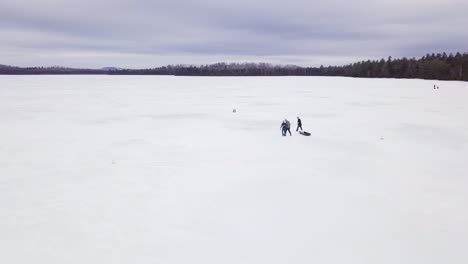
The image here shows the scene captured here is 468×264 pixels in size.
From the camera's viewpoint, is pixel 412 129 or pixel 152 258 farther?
pixel 412 129

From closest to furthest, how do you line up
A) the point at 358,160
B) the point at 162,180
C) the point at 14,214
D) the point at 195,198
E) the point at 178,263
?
1. the point at 178,263
2. the point at 14,214
3. the point at 195,198
4. the point at 162,180
5. the point at 358,160

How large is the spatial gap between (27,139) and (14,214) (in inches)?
337

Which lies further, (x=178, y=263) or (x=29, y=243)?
(x=29, y=243)

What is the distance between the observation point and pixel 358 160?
37.9 feet

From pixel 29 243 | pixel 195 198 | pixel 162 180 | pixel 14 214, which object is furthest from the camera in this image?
pixel 162 180

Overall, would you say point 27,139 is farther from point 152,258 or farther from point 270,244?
point 270,244

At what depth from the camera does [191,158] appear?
11.9 metres

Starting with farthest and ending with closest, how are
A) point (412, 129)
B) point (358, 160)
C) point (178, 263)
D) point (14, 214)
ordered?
point (412, 129) < point (358, 160) < point (14, 214) < point (178, 263)

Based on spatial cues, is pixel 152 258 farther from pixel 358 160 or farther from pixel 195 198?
pixel 358 160

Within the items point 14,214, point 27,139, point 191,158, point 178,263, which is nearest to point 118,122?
point 27,139

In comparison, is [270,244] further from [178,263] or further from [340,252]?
[178,263]

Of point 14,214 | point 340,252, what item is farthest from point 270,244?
point 14,214

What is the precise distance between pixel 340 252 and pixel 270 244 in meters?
1.14

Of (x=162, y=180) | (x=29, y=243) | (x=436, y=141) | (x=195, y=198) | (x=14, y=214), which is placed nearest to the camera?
(x=29, y=243)
